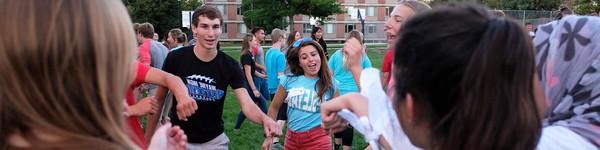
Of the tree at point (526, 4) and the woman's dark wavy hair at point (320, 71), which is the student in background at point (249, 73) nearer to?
the woman's dark wavy hair at point (320, 71)

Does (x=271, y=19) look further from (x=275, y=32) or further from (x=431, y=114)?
(x=431, y=114)

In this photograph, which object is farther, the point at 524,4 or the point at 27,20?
the point at 524,4

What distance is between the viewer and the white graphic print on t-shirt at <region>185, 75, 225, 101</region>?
4.55m

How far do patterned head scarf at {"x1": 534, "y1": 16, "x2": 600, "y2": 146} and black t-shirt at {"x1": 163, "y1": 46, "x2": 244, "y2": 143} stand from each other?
3.08 m

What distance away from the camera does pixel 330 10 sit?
58.8 metres

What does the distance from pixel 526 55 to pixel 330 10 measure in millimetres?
57798

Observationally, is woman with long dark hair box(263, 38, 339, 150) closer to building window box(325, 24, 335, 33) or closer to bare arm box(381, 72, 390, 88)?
bare arm box(381, 72, 390, 88)

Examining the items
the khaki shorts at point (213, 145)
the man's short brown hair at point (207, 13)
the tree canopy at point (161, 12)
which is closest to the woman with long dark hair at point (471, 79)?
the khaki shorts at point (213, 145)

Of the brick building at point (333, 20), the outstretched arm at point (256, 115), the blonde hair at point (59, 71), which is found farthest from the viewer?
the brick building at point (333, 20)

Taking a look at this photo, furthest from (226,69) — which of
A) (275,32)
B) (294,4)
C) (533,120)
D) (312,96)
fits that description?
(294,4)

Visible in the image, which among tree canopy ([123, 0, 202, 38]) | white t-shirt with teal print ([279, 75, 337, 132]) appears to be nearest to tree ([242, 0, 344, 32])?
tree canopy ([123, 0, 202, 38])

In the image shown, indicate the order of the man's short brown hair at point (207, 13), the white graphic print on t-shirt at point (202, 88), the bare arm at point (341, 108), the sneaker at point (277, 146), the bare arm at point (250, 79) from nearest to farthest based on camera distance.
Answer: the bare arm at point (341, 108)
the white graphic print on t-shirt at point (202, 88)
the man's short brown hair at point (207, 13)
the sneaker at point (277, 146)
the bare arm at point (250, 79)

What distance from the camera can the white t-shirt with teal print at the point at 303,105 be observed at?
17.5 ft

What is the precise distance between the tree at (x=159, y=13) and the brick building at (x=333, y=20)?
16200mm
